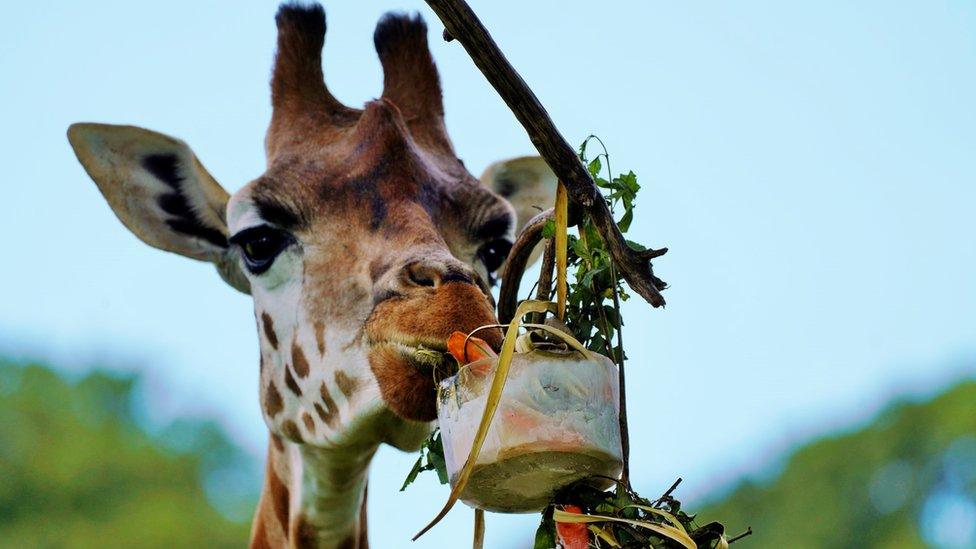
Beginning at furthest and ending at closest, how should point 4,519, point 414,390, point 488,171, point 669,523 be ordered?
point 4,519 → point 488,171 → point 414,390 → point 669,523

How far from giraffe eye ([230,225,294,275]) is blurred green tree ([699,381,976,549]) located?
25481 millimetres

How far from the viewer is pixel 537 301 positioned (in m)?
3.44

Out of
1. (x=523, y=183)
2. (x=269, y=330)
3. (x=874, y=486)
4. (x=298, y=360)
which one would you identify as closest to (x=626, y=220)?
(x=298, y=360)

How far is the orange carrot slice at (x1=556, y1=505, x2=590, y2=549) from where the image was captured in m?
3.34

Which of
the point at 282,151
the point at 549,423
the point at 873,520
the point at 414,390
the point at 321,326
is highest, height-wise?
the point at 873,520

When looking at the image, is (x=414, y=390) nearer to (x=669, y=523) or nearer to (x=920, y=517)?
(x=669, y=523)

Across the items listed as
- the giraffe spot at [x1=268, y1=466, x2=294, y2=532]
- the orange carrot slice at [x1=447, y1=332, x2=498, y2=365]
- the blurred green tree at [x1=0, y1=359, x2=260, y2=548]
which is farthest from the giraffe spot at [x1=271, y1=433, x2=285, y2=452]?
the blurred green tree at [x1=0, y1=359, x2=260, y2=548]

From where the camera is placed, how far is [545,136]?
131 inches

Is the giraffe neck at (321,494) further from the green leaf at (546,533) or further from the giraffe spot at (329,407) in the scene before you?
the green leaf at (546,533)

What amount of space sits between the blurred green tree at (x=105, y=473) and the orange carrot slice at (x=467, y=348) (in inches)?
669

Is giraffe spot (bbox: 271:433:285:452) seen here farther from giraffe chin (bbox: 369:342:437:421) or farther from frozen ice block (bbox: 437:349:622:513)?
frozen ice block (bbox: 437:349:622:513)

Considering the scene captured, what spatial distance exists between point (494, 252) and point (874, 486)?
30.3 metres

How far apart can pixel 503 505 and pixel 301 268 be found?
67.0 inches

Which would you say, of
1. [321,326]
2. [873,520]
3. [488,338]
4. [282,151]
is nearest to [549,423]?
[488,338]
